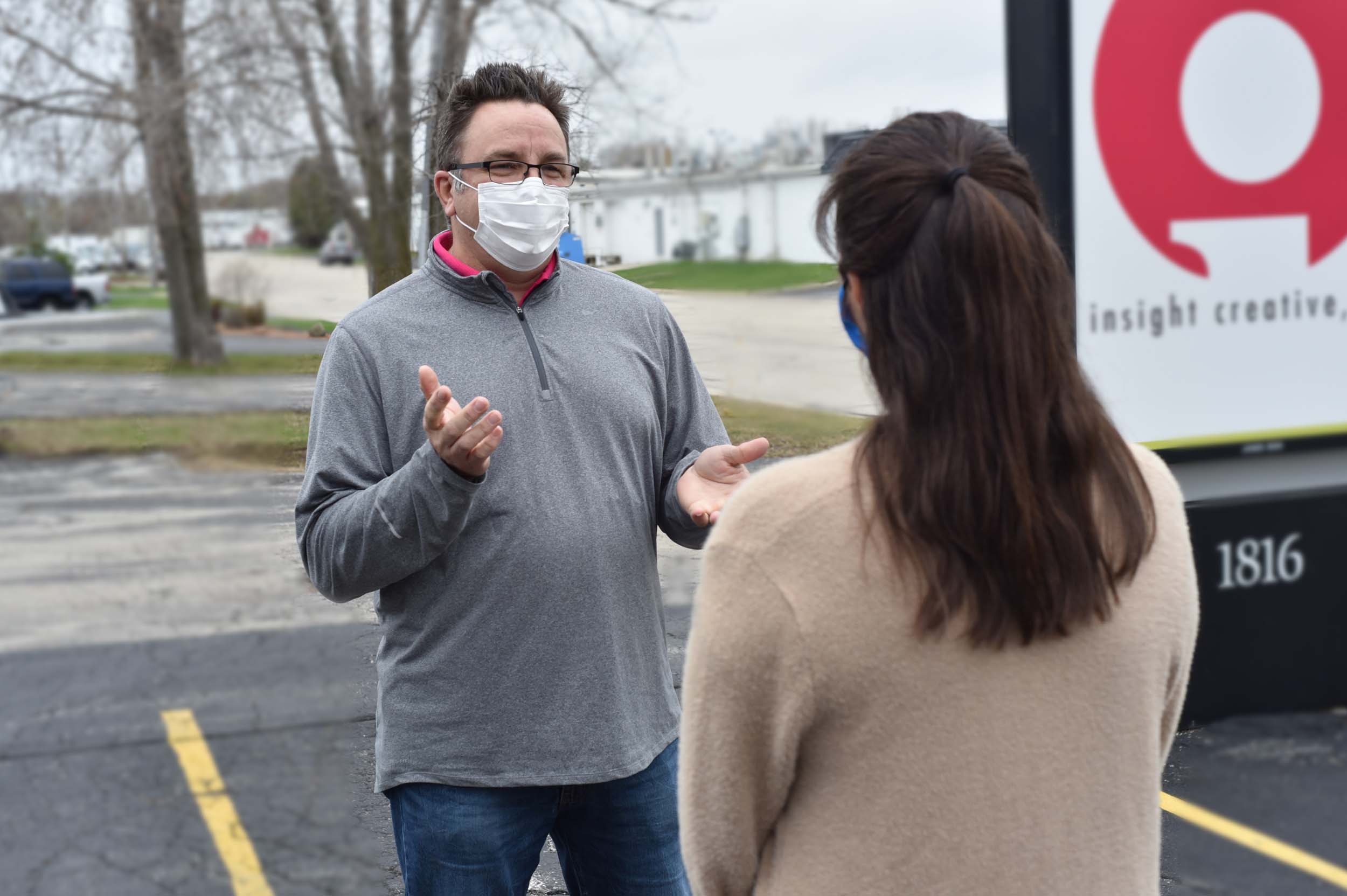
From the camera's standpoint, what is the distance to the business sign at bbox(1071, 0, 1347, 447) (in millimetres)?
3805

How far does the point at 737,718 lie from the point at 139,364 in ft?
22.8

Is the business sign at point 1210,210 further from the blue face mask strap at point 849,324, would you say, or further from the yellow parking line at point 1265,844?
the blue face mask strap at point 849,324

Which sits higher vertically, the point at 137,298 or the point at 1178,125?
the point at 1178,125

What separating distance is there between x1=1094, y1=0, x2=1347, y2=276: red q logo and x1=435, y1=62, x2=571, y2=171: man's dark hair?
91.7 inches

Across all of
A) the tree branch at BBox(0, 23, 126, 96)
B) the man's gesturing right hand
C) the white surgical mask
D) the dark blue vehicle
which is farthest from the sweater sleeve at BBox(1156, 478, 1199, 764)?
the dark blue vehicle

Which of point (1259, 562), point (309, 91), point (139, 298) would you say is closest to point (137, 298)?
point (139, 298)

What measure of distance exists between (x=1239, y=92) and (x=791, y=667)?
11.3ft

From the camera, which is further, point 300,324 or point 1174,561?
point 300,324

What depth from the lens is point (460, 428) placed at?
1.58 m

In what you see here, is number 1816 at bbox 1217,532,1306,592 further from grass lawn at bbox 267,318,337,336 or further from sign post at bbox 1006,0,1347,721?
grass lawn at bbox 267,318,337,336

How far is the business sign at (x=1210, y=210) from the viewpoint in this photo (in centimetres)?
380

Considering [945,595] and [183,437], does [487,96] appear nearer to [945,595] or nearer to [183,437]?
[945,595]

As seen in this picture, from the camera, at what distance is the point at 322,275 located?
3273mm

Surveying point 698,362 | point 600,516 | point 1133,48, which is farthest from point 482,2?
point 600,516
